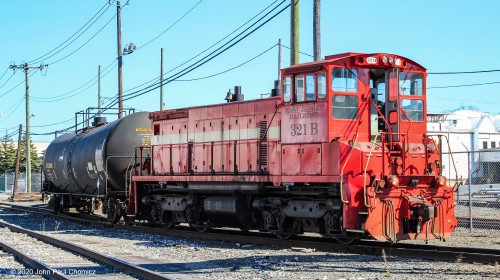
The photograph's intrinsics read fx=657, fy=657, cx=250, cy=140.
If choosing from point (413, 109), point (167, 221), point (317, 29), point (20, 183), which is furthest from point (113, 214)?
point (20, 183)

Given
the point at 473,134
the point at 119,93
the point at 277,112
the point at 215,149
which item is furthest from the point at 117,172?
the point at 473,134

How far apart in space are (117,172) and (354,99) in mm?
11042

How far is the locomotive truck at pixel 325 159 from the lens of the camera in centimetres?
1374

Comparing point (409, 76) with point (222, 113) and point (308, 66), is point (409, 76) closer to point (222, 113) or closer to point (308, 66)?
point (308, 66)

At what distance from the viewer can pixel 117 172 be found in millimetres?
22922

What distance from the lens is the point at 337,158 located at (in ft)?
45.9

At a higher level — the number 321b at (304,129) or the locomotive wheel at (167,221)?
the number 321b at (304,129)

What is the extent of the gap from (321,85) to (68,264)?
21.3 feet

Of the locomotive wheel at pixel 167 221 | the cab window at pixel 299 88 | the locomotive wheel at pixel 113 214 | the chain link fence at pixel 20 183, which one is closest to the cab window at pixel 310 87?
the cab window at pixel 299 88

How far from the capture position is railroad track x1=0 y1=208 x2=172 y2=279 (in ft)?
37.4

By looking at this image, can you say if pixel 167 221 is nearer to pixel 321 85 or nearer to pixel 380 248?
pixel 321 85

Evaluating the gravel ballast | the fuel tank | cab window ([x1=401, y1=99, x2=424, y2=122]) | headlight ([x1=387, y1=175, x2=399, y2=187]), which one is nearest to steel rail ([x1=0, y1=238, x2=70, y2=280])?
the gravel ballast

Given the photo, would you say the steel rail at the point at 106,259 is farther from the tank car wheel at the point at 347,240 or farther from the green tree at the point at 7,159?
the green tree at the point at 7,159

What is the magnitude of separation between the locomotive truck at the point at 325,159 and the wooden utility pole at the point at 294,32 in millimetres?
1871
